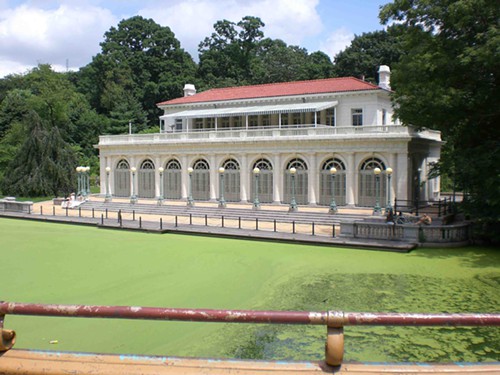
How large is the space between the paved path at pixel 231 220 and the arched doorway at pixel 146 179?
1.99m

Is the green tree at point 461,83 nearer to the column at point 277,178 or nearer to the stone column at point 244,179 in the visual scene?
the column at point 277,178

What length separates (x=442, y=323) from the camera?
3.44m

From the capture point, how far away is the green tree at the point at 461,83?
1872cm

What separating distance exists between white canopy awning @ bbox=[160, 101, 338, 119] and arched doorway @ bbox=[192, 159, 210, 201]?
413cm

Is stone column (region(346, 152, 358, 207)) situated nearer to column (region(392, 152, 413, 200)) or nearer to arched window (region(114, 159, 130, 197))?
column (region(392, 152, 413, 200))

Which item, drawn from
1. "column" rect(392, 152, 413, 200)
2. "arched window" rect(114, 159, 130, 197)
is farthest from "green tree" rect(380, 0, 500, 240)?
"arched window" rect(114, 159, 130, 197)

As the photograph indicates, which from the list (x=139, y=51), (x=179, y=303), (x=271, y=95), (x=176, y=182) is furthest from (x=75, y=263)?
(x=139, y=51)

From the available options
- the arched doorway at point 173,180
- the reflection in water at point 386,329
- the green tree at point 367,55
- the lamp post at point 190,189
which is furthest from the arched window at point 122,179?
the green tree at point 367,55

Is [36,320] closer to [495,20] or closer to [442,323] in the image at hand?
[442,323]

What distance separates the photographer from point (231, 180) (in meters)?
36.3

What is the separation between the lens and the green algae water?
9.06 m

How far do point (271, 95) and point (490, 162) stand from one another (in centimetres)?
2172

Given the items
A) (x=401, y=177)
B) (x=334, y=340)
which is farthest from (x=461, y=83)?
(x=334, y=340)

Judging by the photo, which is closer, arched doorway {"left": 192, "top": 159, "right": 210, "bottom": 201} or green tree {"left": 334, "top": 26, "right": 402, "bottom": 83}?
arched doorway {"left": 192, "top": 159, "right": 210, "bottom": 201}
